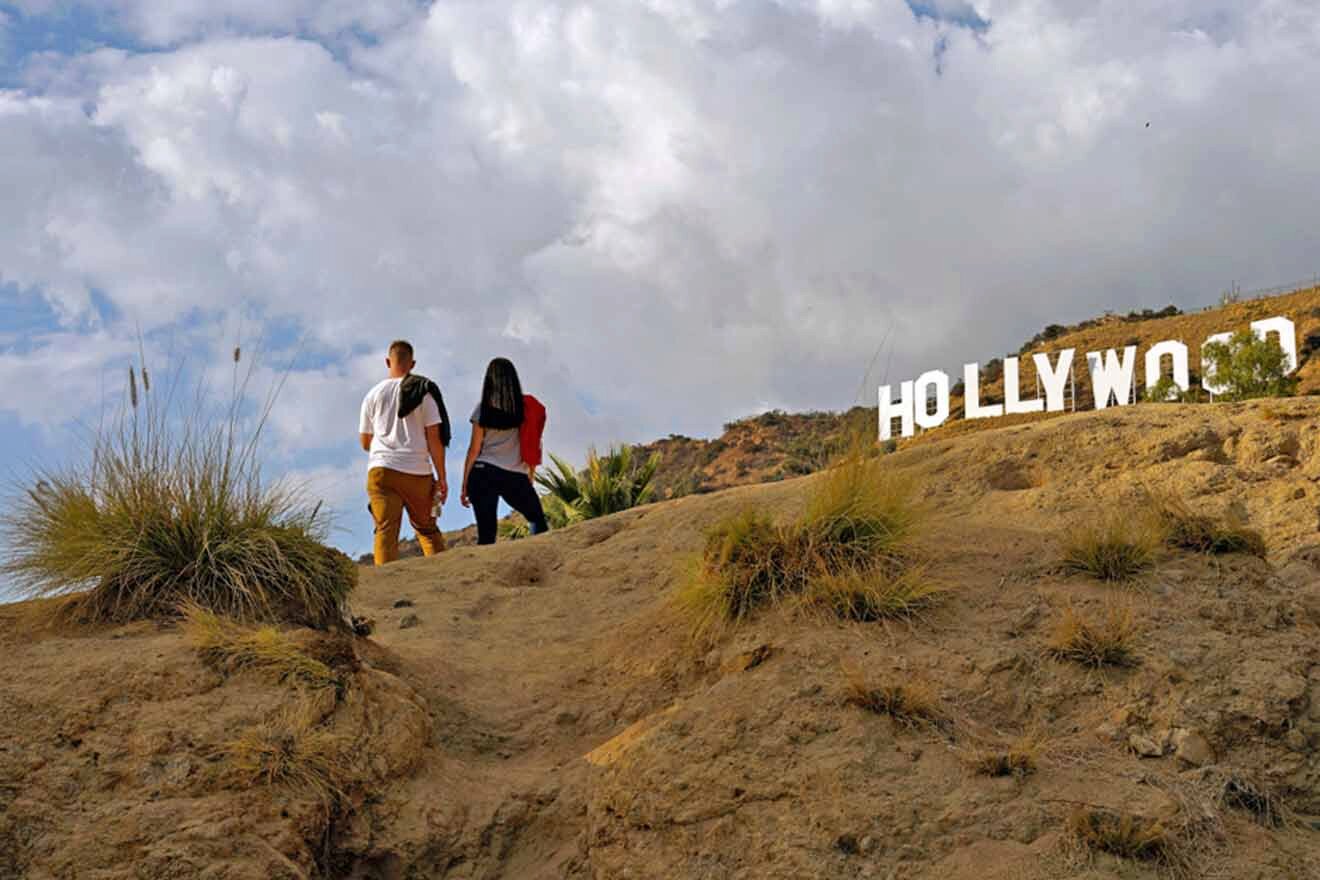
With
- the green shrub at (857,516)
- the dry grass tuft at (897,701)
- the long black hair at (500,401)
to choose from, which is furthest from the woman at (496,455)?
the dry grass tuft at (897,701)

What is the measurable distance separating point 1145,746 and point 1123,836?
702 millimetres

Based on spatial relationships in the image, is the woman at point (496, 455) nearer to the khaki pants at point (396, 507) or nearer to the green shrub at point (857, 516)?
the khaki pants at point (396, 507)

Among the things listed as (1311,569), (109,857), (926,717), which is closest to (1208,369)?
(1311,569)

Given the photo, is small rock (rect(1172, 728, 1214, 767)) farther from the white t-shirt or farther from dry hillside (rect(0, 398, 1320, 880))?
the white t-shirt

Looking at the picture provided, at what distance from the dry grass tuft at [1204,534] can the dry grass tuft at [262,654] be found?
4.41m

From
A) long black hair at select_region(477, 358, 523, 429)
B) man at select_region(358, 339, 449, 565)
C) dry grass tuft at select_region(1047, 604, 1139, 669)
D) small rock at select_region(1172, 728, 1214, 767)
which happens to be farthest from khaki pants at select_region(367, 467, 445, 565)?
small rock at select_region(1172, 728, 1214, 767)

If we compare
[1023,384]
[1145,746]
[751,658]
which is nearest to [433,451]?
[751,658]

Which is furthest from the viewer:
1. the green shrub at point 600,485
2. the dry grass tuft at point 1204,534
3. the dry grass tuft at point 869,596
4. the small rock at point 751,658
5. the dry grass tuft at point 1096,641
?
the green shrub at point 600,485

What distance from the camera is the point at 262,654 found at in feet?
17.2

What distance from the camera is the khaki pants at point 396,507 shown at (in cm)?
901

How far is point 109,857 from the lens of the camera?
170 inches

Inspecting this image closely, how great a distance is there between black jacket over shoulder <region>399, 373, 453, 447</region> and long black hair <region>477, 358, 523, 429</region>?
0.41m

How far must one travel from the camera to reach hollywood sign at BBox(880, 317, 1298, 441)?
33625 mm

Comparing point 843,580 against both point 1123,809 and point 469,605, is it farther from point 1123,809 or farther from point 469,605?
point 469,605
